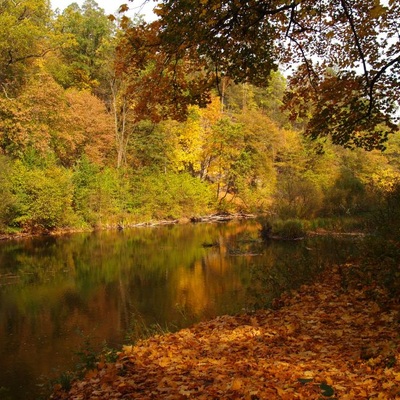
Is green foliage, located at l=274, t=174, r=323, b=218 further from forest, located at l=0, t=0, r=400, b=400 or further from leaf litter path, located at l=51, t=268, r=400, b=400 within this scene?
leaf litter path, located at l=51, t=268, r=400, b=400

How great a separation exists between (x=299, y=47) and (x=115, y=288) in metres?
8.96

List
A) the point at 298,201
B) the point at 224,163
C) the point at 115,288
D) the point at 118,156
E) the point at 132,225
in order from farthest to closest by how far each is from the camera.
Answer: the point at 224,163 < the point at 118,156 < the point at 132,225 < the point at 298,201 < the point at 115,288

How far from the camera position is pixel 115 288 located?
1305 centimetres

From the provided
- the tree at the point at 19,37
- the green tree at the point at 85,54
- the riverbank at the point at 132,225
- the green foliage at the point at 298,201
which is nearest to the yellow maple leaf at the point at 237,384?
the green foliage at the point at 298,201

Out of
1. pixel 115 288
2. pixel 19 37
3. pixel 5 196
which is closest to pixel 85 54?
pixel 19 37

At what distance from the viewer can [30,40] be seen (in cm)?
2714

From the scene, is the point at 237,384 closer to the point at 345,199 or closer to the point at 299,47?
the point at 299,47

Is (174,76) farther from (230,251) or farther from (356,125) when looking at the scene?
(230,251)

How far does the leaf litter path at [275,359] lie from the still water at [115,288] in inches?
60.4

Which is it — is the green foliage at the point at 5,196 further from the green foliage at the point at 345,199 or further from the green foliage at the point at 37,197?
the green foliage at the point at 345,199

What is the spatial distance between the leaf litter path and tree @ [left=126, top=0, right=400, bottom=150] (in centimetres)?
350

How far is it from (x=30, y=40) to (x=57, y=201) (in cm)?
1078

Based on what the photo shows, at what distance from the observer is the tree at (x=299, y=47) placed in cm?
563

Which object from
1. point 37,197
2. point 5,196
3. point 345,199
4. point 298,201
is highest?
point 5,196
